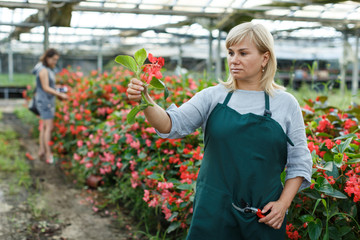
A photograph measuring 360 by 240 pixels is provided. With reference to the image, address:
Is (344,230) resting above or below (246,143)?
below

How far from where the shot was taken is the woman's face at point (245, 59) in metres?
1.29

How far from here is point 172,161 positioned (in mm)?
2609

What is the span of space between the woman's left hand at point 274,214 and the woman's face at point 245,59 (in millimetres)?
456

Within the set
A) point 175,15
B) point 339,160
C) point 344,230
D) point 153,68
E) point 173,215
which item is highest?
point 175,15

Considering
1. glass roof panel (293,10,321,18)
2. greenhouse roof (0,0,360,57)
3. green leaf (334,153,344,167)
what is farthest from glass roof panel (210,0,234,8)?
green leaf (334,153,344,167)

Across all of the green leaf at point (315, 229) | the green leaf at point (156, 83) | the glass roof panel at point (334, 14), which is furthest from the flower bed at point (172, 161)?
the glass roof panel at point (334, 14)

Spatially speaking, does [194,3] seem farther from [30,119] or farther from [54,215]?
[54,215]

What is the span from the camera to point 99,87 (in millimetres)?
4738

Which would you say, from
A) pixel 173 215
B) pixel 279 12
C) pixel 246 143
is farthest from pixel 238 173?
pixel 279 12

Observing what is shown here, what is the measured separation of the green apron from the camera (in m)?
1.28

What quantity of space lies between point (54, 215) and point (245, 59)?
2.30 m

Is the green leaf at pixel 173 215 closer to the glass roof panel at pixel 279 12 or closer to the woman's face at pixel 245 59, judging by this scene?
the woman's face at pixel 245 59

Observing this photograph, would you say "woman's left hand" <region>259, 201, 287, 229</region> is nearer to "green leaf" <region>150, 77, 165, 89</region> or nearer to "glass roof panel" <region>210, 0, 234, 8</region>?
"green leaf" <region>150, 77, 165, 89</region>

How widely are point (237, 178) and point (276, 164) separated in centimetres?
15
